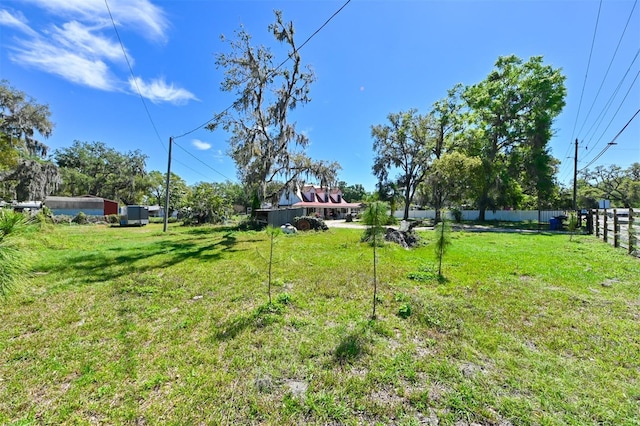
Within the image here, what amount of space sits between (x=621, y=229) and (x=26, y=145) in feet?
108

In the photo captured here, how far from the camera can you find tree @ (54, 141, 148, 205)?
3309 centimetres

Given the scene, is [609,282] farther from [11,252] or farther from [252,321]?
[11,252]

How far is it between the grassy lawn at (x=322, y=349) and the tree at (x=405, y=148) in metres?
20.9

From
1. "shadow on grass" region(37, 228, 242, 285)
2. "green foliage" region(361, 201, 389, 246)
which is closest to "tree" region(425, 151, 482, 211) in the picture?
"shadow on grass" region(37, 228, 242, 285)

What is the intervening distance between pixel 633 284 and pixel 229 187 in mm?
57521

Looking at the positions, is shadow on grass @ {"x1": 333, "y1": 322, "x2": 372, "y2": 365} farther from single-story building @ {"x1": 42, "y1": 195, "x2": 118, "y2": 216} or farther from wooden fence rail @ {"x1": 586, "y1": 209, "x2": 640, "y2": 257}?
single-story building @ {"x1": 42, "y1": 195, "x2": 118, "y2": 216}

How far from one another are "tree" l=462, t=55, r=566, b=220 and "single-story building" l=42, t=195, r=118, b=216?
119ft

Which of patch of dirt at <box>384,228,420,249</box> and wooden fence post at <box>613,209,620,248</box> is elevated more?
wooden fence post at <box>613,209,620,248</box>

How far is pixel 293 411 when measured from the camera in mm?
1980

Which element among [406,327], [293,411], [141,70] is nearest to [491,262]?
[406,327]

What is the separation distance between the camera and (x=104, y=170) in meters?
33.9

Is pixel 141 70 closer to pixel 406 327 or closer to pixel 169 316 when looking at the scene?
pixel 169 316

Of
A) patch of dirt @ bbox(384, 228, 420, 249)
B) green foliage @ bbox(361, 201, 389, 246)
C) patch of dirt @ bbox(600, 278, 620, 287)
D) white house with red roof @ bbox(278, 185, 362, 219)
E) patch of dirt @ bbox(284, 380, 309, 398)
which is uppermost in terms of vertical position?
white house with red roof @ bbox(278, 185, 362, 219)

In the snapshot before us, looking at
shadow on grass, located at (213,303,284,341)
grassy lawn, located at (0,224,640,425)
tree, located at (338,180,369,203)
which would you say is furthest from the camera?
tree, located at (338,180,369,203)
